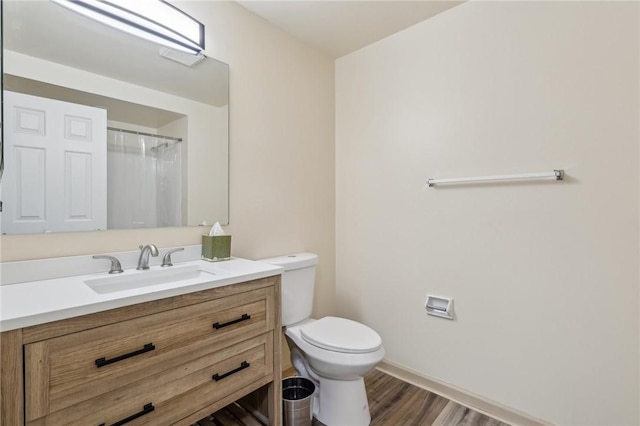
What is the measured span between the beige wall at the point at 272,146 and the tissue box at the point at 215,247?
0.08 metres

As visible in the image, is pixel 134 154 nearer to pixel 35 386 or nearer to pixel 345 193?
pixel 35 386

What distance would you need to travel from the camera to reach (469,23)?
1.74 meters

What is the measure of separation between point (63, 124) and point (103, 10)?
51 centimetres

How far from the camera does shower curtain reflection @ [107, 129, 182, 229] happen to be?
1331 mm

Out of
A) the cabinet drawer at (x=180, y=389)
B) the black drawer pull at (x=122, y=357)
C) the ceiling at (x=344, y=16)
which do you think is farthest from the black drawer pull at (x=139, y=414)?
the ceiling at (x=344, y=16)

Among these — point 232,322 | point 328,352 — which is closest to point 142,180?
point 232,322

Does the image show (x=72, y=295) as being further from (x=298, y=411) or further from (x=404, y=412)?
(x=404, y=412)

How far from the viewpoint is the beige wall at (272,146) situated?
1.68 meters

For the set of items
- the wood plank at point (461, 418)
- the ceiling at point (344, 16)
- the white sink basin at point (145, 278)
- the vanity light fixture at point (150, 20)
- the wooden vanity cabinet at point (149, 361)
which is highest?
the ceiling at point (344, 16)

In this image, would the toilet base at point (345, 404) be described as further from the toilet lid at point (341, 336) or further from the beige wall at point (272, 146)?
the beige wall at point (272, 146)

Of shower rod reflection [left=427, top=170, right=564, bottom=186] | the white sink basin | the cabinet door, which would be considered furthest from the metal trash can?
shower rod reflection [left=427, top=170, right=564, bottom=186]

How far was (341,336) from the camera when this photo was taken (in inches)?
63.3

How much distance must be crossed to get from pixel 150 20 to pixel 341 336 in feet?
5.67

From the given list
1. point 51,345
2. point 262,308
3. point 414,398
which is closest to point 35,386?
point 51,345
